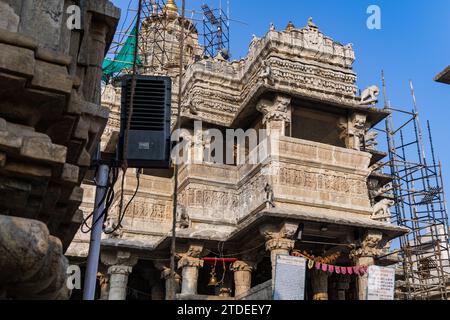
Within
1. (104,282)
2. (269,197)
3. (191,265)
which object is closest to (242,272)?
(191,265)

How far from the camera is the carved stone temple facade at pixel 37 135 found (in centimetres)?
351

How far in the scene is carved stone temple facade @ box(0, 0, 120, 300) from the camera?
351 cm

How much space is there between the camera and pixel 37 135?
4.09 meters

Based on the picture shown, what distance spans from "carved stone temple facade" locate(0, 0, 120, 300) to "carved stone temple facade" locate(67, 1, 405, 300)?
11444 mm

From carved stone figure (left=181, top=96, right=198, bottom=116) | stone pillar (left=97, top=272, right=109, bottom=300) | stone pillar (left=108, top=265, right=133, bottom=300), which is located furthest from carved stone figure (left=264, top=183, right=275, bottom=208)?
stone pillar (left=97, top=272, right=109, bottom=300)

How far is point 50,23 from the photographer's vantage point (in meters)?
4.73

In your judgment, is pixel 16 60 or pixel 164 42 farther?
pixel 164 42

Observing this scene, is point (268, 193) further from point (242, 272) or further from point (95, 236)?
point (95, 236)

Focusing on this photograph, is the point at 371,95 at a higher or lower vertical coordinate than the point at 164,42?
lower

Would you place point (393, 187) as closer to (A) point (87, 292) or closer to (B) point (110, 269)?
(B) point (110, 269)

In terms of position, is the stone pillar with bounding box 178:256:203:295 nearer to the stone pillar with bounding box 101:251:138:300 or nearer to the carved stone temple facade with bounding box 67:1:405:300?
the carved stone temple facade with bounding box 67:1:405:300

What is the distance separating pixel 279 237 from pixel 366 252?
3053 millimetres
